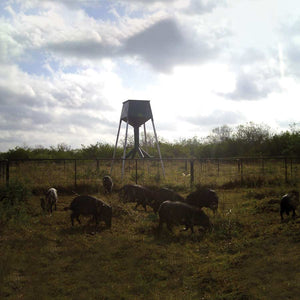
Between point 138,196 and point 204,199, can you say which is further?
point 138,196

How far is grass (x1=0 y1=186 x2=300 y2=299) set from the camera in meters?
5.03

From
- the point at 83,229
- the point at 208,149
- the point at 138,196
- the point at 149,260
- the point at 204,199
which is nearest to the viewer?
the point at 149,260

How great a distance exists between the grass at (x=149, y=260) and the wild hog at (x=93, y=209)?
11.4 inches

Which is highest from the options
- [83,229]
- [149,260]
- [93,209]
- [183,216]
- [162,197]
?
[162,197]

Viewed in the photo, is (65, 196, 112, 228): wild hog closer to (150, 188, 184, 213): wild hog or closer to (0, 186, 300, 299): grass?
(0, 186, 300, 299): grass

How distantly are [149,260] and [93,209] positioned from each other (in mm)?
3013

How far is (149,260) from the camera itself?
6.42 meters

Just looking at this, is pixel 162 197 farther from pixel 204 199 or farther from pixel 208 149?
pixel 208 149

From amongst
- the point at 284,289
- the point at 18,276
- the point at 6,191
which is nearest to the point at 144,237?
the point at 18,276

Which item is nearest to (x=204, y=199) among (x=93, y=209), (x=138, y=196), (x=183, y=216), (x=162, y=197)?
(x=162, y=197)

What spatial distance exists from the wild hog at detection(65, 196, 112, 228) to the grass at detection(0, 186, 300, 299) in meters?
0.29

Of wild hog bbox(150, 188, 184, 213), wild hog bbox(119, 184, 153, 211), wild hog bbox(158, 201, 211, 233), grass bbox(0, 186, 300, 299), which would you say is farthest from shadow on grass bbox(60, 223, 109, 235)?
wild hog bbox(119, 184, 153, 211)

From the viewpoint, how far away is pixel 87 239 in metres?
7.84

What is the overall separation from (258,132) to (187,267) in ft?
114
